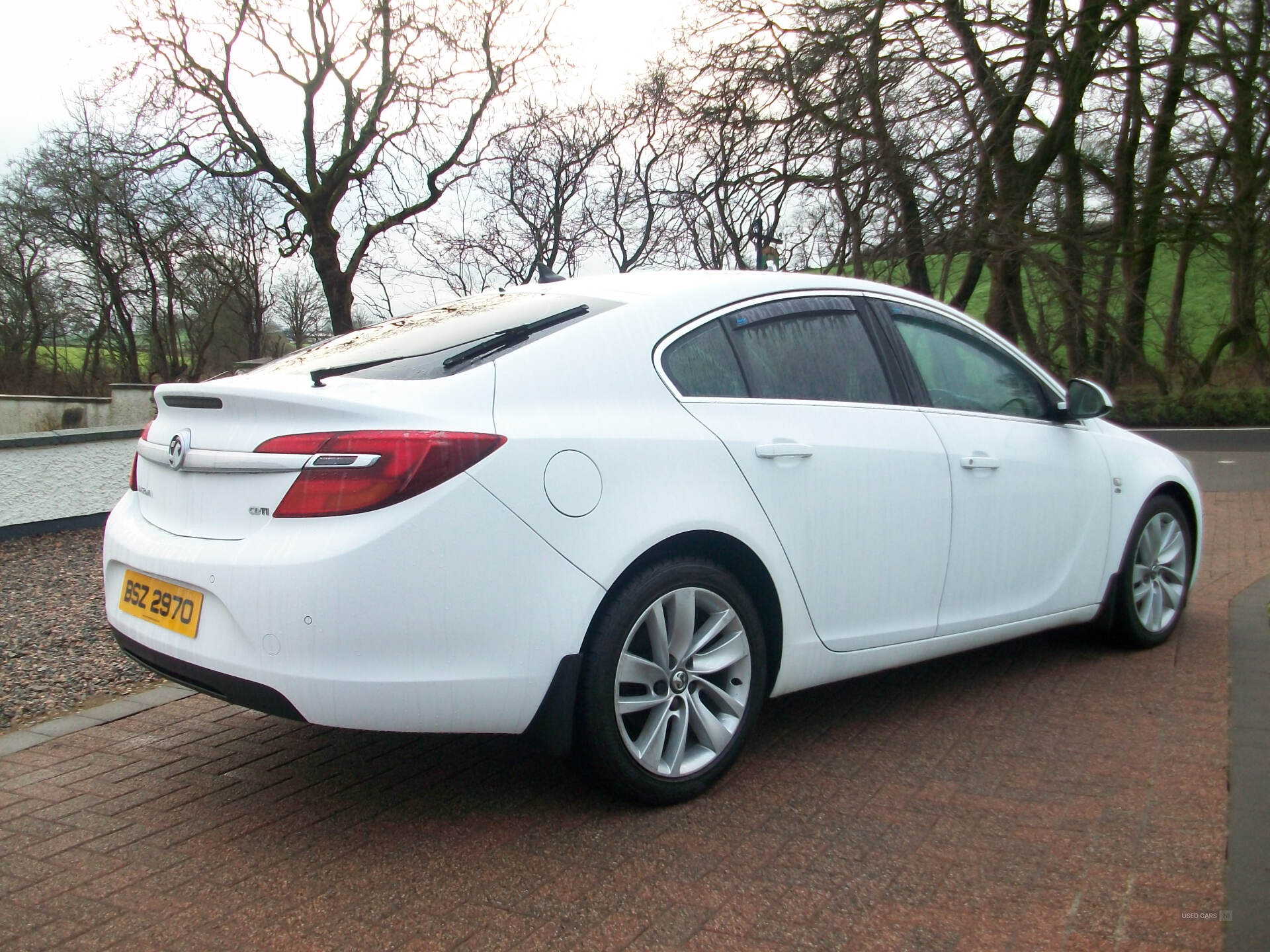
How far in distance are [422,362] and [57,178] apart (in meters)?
27.8

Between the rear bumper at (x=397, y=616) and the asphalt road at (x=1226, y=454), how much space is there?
1133cm

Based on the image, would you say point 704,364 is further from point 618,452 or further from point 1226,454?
point 1226,454

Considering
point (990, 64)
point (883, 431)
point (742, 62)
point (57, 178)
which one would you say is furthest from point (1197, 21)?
point (57, 178)

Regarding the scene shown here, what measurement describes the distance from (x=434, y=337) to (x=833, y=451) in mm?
1336

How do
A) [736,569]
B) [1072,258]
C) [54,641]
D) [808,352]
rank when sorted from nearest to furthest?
[736,569] → [808,352] → [54,641] → [1072,258]

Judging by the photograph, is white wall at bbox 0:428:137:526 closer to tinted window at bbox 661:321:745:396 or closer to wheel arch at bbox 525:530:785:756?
tinted window at bbox 661:321:745:396

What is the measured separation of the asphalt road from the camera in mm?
12859

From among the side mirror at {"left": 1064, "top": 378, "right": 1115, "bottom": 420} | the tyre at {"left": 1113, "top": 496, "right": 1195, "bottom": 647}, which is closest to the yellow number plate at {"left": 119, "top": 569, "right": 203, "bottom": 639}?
the side mirror at {"left": 1064, "top": 378, "right": 1115, "bottom": 420}

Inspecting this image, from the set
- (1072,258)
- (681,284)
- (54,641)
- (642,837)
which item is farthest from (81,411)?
(642,837)

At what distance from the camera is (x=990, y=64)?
631 inches

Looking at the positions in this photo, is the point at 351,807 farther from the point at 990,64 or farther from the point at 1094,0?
the point at 1094,0

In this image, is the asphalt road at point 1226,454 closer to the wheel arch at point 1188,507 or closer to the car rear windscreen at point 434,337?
the wheel arch at point 1188,507

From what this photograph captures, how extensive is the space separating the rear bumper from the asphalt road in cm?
1133

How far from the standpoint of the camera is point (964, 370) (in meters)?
4.46
